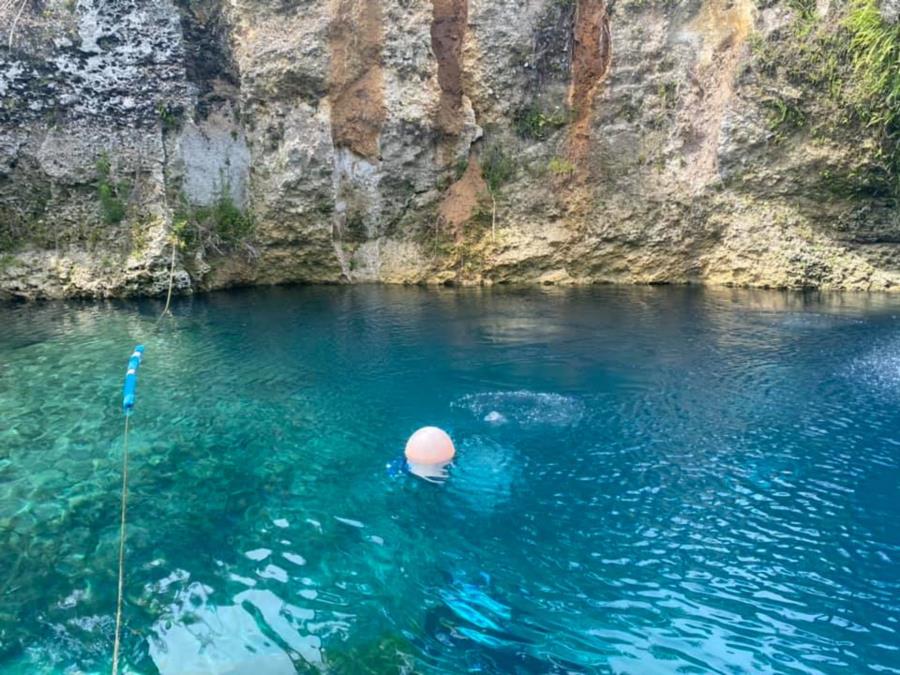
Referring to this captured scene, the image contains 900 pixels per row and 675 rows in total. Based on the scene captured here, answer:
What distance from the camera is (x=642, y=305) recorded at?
1978cm

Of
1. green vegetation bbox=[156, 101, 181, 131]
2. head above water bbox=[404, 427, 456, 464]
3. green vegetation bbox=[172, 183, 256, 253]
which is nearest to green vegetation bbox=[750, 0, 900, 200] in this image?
green vegetation bbox=[172, 183, 256, 253]

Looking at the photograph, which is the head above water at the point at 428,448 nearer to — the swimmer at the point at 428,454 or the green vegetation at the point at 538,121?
the swimmer at the point at 428,454

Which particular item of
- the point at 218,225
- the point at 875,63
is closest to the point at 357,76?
the point at 218,225

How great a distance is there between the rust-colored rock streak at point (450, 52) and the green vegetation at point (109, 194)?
1113 centimetres

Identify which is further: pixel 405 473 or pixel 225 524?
pixel 405 473

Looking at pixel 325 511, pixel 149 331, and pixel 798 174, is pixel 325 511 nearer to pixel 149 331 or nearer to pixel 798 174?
pixel 149 331

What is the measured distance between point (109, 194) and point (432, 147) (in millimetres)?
11006

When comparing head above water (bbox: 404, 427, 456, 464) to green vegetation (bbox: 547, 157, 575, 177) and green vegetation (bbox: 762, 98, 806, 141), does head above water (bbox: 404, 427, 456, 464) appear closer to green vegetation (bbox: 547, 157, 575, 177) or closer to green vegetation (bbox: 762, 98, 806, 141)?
green vegetation (bbox: 547, 157, 575, 177)

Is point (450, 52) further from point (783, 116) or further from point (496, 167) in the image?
point (783, 116)

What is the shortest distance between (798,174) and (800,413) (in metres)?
14.8

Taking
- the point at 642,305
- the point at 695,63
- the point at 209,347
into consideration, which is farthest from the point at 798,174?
the point at 209,347

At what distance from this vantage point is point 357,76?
23406 millimetres

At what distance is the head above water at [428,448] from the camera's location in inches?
346

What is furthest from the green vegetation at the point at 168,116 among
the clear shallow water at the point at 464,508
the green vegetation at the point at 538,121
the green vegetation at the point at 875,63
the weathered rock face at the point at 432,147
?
the green vegetation at the point at 875,63
